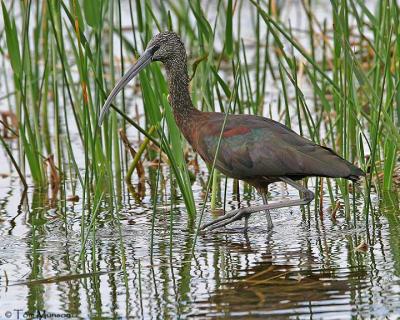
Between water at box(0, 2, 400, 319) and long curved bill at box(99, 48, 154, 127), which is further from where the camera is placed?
long curved bill at box(99, 48, 154, 127)

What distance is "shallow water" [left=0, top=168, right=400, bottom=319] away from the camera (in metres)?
4.71

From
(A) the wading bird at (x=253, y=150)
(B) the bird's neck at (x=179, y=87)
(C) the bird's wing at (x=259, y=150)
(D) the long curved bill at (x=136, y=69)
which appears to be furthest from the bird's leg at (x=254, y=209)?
(D) the long curved bill at (x=136, y=69)

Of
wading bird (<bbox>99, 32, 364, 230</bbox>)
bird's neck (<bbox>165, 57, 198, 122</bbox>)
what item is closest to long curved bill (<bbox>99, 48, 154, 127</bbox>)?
wading bird (<bbox>99, 32, 364, 230</bbox>)

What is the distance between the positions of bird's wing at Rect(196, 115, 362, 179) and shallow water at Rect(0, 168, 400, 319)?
1.21 ft

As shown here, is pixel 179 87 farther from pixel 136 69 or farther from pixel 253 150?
pixel 253 150

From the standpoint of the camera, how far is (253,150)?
20.7 feet

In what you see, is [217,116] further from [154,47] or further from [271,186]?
[271,186]

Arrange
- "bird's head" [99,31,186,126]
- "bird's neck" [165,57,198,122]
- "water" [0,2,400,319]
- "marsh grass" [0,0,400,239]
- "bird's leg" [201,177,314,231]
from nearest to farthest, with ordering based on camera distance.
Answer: "water" [0,2,400,319]
"marsh grass" [0,0,400,239]
"bird's leg" [201,177,314,231]
"bird's head" [99,31,186,126]
"bird's neck" [165,57,198,122]

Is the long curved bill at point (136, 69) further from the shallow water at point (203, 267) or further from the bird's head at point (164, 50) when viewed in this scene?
the shallow water at point (203, 267)

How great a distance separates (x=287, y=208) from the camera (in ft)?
23.0

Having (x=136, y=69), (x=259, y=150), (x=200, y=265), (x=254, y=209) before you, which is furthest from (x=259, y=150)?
(x=200, y=265)

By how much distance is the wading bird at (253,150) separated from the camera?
611cm

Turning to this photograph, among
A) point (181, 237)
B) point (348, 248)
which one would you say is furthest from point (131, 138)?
point (348, 248)

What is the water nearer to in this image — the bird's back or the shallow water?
the shallow water
